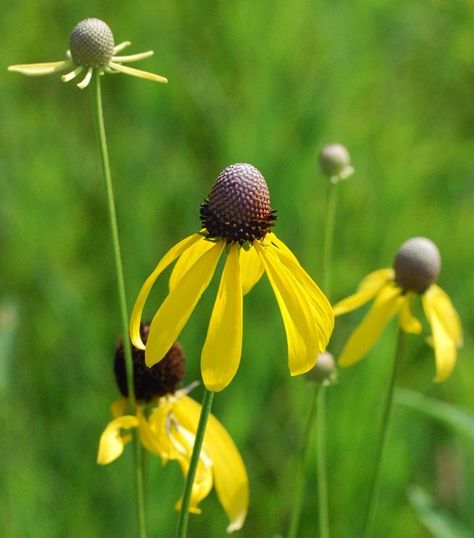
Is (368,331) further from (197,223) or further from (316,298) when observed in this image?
(197,223)

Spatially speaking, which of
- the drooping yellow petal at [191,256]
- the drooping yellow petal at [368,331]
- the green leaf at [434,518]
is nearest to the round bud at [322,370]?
the drooping yellow petal at [368,331]

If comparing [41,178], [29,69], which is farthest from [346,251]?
[29,69]

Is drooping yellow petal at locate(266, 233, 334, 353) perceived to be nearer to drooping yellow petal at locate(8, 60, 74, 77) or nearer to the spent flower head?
drooping yellow petal at locate(8, 60, 74, 77)

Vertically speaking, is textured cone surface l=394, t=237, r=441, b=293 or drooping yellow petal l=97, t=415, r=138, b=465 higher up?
textured cone surface l=394, t=237, r=441, b=293

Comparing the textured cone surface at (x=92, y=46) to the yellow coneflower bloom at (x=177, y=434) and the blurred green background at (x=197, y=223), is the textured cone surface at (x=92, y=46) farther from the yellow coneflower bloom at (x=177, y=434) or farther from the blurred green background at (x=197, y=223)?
the blurred green background at (x=197, y=223)

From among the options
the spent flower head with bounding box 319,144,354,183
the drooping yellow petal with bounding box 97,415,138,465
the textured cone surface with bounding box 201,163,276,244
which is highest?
the textured cone surface with bounding box 201,163,276,244

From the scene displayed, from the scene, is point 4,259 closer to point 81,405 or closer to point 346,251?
point 81,405

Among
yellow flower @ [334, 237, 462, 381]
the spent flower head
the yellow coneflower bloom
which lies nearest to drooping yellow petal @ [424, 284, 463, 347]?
yellow flower @ [334, 237, 462, 381]
